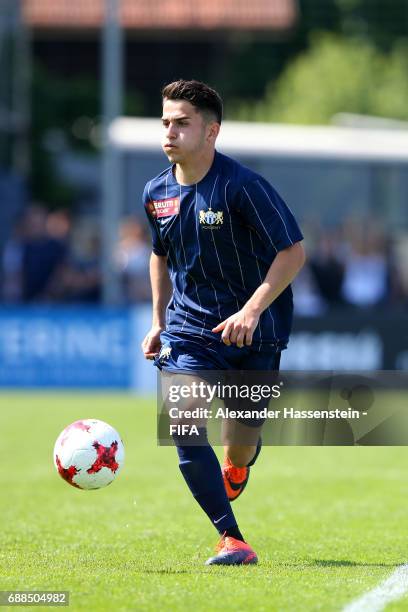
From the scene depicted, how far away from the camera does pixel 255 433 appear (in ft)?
22.0

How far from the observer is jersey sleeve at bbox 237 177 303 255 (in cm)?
629

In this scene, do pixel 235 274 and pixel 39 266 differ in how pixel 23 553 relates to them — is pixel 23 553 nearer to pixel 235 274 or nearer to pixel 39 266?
pixel 235 274

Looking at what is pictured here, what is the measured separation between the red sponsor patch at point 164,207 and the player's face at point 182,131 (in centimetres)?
23

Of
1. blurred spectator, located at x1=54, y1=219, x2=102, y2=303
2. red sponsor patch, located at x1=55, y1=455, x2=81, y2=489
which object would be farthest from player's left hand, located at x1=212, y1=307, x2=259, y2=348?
blurred spectator, located at x1=54, y1=219, x2=102, y2=303

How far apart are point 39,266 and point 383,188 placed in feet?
20.0

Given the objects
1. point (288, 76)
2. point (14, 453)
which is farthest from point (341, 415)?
point (288, 76)

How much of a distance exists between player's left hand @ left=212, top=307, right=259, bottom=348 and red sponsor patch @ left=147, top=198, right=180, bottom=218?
710mm

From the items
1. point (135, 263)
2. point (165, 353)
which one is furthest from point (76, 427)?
point (135, 263)

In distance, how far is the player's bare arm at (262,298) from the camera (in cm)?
607

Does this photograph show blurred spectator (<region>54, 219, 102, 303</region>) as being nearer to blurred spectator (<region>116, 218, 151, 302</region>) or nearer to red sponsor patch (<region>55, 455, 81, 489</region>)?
blurred spectator (<region>116, 218, 151, 302</region>)

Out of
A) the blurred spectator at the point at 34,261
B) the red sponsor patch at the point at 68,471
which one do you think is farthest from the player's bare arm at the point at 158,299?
the blurred spectator at the point at 34,261

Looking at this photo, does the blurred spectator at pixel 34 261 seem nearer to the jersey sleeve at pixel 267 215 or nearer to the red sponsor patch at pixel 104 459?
the red sponsor patch at pixel 104 459

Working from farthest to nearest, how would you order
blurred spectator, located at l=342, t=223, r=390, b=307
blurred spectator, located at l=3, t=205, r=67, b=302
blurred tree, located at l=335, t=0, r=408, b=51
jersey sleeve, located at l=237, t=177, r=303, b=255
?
blurred tree, located at l=335, t=0, r=408, b=51 < blurred spectator, located at l=342, t=223, r=390, b=307 < blurred spectator, located at l=3, t=205, r=67, b=302 < jersey sleeve, located at l=237, t=177, r=303, b=255

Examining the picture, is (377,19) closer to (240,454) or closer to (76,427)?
(240,454)
